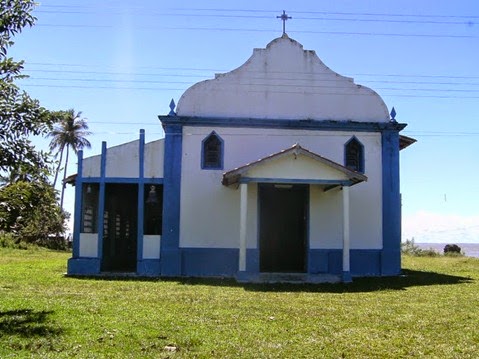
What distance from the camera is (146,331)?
8797 mm

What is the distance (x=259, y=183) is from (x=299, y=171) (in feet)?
5.53

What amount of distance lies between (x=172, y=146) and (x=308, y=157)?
4.63 m

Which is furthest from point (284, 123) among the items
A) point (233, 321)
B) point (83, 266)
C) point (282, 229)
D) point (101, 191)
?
point (233, 321)

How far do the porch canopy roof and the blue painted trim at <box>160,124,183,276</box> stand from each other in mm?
2270

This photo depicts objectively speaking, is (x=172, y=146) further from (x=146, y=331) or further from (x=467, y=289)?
(x=146, y=331)

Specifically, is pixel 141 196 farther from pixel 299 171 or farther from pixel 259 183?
pixel 299 171

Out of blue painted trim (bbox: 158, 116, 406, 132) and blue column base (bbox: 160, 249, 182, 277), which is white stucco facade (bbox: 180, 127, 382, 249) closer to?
blue painted trim (bbox: 158, 116, 406, 132)

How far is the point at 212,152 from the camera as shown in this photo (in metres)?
19.8

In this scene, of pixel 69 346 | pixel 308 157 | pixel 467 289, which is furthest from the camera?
pixel 308 157

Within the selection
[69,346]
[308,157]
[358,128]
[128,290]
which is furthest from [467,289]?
[69,346]

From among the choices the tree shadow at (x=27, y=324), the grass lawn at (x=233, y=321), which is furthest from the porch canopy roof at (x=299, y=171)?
the tree shadow at (x=27, y=324)

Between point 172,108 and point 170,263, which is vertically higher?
point 172,108

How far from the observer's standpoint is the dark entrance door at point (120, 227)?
21442mm

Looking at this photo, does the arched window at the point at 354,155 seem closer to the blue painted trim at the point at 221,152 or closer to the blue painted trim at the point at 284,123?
the blue painted trim at the point at 284,123
